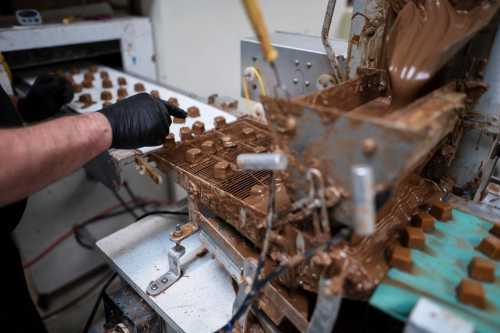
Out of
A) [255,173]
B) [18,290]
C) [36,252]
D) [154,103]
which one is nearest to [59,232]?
[36,252]

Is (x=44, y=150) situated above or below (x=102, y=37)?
below

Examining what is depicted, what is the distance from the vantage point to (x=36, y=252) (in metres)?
1.99

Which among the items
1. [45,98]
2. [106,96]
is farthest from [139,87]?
[45,98]

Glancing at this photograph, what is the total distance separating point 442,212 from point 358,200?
1.29 feet

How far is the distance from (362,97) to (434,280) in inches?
17.3

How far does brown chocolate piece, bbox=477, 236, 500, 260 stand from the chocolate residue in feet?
1.05

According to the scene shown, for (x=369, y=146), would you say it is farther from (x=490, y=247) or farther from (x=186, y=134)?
(x=186, y=134)

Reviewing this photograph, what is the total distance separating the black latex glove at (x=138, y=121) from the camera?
972 millimetres

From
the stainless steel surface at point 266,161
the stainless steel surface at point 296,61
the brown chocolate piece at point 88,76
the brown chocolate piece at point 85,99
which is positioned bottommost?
the brown chocolate piece at point 85,99

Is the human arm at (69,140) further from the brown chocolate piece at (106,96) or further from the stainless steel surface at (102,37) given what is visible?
the stainless steel surface at (102,37)

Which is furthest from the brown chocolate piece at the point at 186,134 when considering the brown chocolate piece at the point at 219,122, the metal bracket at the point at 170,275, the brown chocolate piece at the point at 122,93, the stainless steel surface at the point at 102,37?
the stainless steel surface at the point at 102,37

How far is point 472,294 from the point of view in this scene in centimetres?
57

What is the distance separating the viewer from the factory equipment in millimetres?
562

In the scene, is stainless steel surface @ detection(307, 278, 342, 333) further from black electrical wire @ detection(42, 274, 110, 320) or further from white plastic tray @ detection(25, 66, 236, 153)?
black electrical wire @ detection(42, 274, 110, 320)
